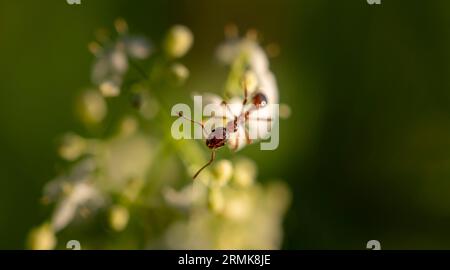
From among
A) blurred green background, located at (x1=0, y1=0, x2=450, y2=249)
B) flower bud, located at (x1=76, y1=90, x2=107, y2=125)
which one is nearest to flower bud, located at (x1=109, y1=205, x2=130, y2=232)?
flower bud, located at (x1=76, y1=90, x2=107, y2=125)

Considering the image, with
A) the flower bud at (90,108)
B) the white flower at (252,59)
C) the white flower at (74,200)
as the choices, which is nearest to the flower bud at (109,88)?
the flower bud at (90,108)

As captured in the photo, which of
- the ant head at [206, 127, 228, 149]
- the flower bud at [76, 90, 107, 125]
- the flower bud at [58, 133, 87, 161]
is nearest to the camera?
the ant head at [206, 127, 228, 149]

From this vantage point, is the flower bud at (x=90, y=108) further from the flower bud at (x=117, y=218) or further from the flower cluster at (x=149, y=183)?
the flower bud at (x=117, y=218)

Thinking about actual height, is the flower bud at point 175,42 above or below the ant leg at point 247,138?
above

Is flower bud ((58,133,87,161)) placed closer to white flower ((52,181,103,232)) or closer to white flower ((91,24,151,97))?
white flower ((52,181,103,232))

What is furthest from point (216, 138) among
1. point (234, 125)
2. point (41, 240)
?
point (41, 240)

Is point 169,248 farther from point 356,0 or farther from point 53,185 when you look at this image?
point 356,0

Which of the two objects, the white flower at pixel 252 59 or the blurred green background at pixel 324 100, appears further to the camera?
the blurred green background at pixel 324 100
